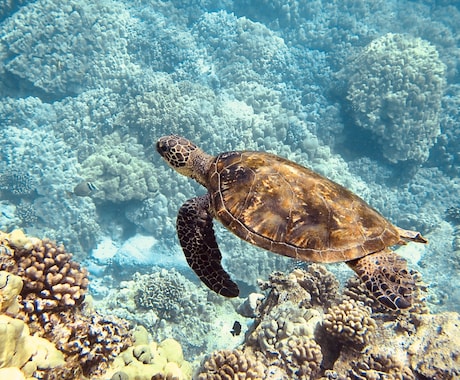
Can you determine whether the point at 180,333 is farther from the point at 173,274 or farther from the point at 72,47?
the point at 72,47

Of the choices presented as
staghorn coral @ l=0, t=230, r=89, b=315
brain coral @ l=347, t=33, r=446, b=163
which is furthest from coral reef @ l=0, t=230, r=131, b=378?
brain coral @ l=347, t=33, r=446, b=163

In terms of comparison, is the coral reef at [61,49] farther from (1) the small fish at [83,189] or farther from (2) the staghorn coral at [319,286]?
(2) the staghorn coral at [319,286]

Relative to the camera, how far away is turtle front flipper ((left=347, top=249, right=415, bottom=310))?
2768 mm

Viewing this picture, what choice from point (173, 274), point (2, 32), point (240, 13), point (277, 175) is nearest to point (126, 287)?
point (173, 274)

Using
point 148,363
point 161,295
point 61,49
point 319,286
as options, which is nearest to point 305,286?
point 319,286

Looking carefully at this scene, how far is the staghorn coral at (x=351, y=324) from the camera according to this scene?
354 cm

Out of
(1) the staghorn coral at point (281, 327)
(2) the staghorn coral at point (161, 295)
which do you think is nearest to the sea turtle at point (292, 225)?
(1) the staghorn coral at point (281, 327)

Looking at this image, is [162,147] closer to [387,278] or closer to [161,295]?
[387,278]

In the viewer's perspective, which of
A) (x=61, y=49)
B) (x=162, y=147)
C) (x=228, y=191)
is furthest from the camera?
(x=61, y=49)

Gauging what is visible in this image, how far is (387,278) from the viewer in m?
2.93

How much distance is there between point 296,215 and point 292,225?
105mm

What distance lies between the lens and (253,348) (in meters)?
3.88

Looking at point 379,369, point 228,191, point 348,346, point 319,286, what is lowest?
point 319,286

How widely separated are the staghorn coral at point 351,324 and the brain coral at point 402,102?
10605 mm
